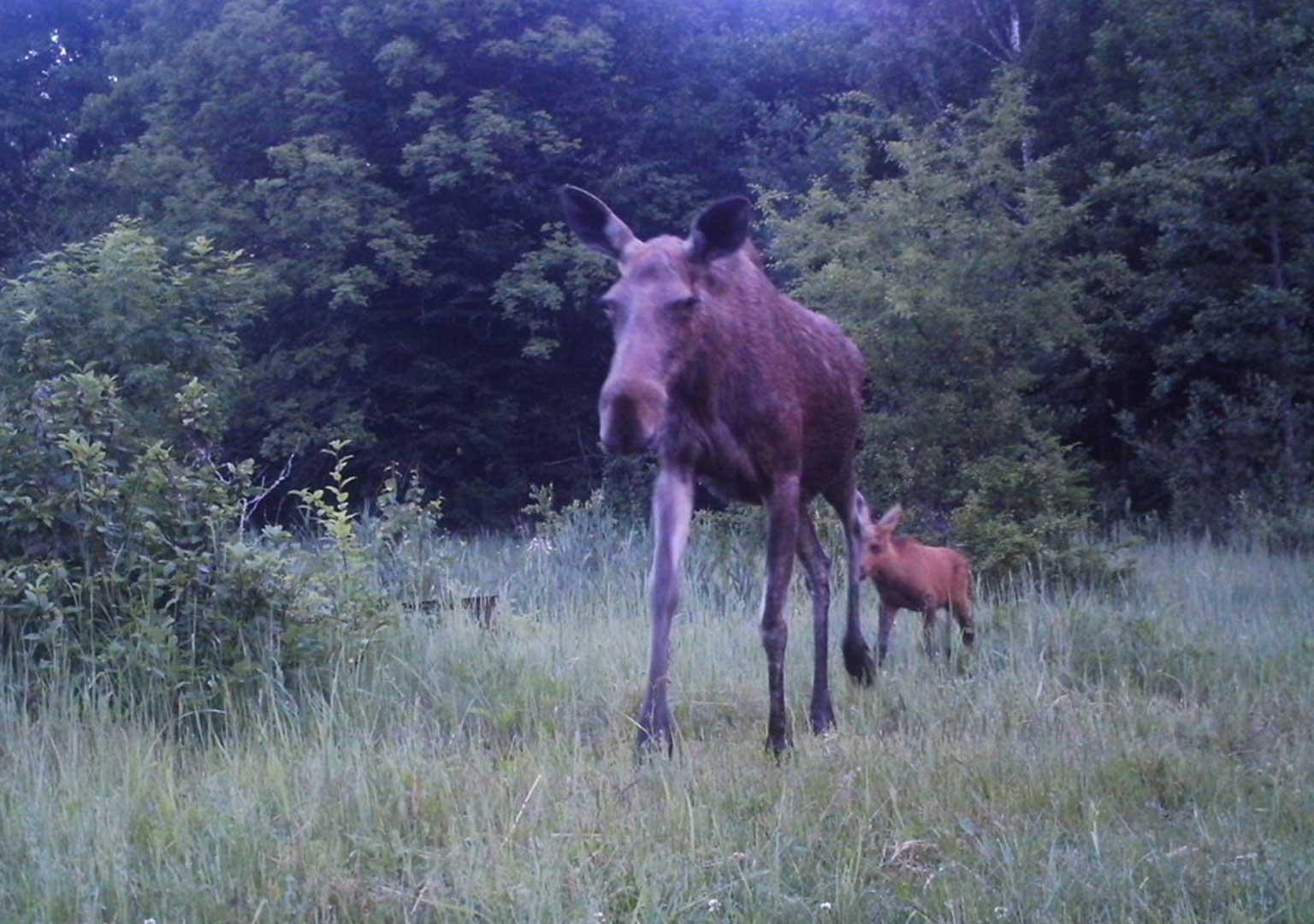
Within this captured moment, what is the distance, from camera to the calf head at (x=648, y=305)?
570cm

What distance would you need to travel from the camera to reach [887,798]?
5.36 metres

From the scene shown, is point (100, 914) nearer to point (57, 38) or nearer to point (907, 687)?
point (907, 687)

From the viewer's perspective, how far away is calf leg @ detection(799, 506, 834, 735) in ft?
22.7

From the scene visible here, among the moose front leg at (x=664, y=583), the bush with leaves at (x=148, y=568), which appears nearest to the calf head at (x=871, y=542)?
the moose front leg at (x=664, y=583)

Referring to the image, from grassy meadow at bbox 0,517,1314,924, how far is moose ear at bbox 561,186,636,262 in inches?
88.4

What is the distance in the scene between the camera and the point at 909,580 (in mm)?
8922

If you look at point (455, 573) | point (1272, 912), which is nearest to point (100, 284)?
point (455, 573)

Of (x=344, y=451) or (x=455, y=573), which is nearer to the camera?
(x=455, y=573)

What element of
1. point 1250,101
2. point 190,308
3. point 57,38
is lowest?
point 190,308

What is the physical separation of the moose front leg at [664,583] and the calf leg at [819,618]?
0.86 m

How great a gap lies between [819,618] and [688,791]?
2087 mm

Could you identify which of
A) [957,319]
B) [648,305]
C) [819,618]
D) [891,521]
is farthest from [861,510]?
Answer: [957,319]

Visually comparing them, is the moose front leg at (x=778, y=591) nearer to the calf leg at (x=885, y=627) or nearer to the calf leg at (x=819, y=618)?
the calf leg at (x=819, y=618)

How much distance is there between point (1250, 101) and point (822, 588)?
1471 cm
